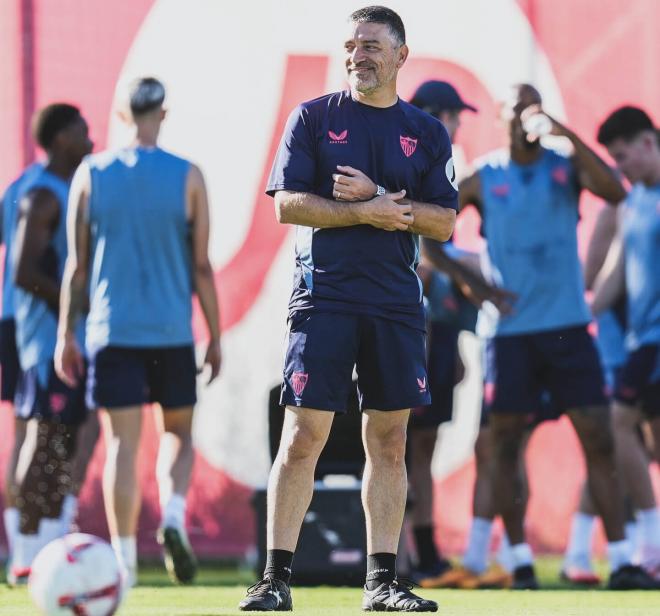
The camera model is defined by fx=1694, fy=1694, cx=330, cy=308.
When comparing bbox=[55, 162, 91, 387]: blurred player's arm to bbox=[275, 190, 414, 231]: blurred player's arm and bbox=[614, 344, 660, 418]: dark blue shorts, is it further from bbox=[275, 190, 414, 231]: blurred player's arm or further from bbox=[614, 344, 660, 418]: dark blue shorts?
bbox=[614, 344, 660, 418]: dark blue shorts

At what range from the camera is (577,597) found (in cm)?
683

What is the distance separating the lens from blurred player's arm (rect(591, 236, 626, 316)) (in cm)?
841

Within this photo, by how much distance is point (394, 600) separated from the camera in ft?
17.2

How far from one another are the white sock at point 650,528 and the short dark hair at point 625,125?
1811 mm

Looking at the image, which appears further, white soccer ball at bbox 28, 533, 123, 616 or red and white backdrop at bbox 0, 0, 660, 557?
red and white backdrop at bbox 0, 0, 660, 557

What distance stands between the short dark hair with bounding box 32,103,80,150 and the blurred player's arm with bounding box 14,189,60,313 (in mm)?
532

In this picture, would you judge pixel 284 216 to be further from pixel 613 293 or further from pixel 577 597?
pixel 613 293

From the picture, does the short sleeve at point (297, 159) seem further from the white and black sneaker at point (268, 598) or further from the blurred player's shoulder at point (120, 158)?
the blurred player's shoulder at point (120, 158)

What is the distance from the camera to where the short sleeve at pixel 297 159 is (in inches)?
208

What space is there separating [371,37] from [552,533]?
15.0 ft

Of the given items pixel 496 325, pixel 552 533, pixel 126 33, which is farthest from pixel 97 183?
pixel 552 533

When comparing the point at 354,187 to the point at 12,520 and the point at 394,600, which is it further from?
the point at 12,520

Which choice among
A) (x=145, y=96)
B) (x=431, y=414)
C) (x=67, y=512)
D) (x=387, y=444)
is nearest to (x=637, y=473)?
(x=431, y=414)

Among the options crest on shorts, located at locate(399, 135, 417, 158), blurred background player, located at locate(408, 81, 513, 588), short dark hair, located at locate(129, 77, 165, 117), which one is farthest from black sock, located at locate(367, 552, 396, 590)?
short dark hair, located at locate(129, 77, 165, 117)
